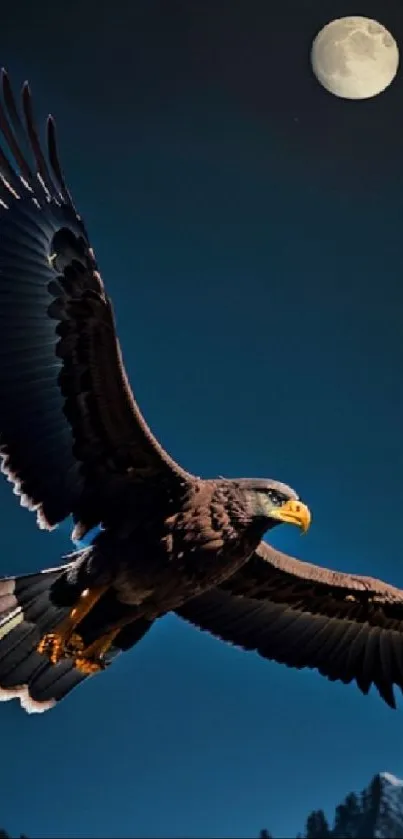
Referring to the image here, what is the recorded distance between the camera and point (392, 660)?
970 centimetres

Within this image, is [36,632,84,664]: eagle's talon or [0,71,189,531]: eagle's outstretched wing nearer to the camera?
[0,71,189,531]: eagle's outstretched wing

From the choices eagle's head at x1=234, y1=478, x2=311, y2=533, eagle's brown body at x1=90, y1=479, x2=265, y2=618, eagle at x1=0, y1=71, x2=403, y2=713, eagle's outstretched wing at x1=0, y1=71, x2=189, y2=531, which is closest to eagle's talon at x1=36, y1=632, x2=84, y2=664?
eagle at x1=0, y1=71, x2=403, y2=713

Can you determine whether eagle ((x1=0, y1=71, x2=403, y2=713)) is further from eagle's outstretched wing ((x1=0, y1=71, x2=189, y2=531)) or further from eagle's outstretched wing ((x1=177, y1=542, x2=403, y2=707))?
eagle's outstretched wing ((x1=177, y1=542, x2=403, y2=707))

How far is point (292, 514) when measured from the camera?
316 inches

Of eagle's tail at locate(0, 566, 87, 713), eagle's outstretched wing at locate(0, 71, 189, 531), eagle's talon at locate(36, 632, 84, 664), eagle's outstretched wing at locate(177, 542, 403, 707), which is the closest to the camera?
eagle's outstretched wing at locate(0, 71, 189, 531)

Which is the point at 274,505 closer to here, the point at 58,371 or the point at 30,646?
the point at 58,371

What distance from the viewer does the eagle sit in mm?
8000

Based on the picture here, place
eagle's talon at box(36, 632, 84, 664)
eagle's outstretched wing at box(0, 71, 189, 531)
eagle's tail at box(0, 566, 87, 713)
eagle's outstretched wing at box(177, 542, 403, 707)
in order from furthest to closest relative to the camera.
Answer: eagle's outstretched wing at box(177, 542, 403, 707) < eagle's tail at box(0, 566, 87, 713) < eagle's talon at box(36, 632, 84, 664) < eagle's outstretched wing at box(0, 71, 189, 531)

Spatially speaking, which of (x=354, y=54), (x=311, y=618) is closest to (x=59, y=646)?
(x=311, y=618)

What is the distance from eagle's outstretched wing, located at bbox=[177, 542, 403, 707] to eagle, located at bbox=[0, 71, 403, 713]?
3.18 ft

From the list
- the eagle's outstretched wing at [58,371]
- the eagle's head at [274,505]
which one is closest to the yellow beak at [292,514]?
the eagle's head at [274,505]

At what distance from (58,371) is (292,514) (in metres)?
1.35

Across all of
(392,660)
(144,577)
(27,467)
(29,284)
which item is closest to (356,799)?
(392,660)

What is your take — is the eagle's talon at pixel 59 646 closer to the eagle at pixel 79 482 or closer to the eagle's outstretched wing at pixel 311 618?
the eagle at pixel 79 482
